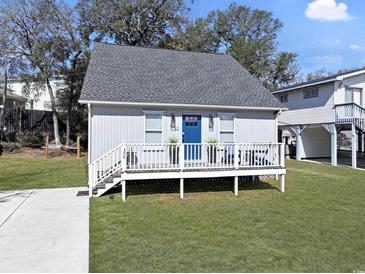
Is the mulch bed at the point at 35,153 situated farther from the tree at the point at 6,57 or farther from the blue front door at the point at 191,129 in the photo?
the blue front door at the point at 191,129

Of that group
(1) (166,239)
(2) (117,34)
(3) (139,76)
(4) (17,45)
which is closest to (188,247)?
(1) (166,239)

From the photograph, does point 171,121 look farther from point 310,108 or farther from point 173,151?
point 310,108

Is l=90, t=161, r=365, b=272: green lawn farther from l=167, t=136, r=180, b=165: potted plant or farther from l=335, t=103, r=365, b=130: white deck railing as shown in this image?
l=335, t=103, r=365, b=130: white deck railing

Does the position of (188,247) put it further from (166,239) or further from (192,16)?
(192,16)

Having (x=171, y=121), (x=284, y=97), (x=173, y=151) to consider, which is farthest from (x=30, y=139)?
(x=284, y=97)

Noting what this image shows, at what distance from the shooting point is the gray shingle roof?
483 inches

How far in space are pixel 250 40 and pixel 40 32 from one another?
2327 cm

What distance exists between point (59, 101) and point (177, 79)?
14.8m

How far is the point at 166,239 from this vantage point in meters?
6.05

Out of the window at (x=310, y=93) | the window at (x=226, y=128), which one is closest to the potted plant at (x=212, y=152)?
the window at (x=226, y=128)

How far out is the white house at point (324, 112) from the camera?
17.7m

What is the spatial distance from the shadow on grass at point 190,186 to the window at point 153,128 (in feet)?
5.38

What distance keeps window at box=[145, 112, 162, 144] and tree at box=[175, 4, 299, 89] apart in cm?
2216

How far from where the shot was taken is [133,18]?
28.3 metres
